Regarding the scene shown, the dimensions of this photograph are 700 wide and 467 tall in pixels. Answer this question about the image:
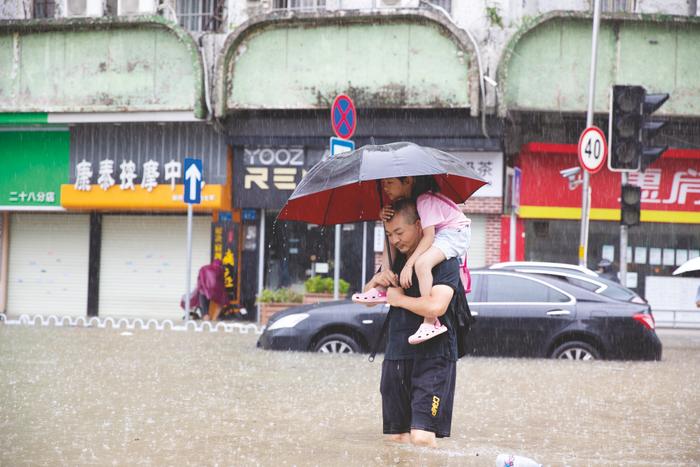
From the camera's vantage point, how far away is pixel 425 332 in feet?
19.2

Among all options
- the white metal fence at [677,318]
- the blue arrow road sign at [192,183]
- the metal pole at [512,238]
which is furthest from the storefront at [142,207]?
the white metal fence at [677,318]

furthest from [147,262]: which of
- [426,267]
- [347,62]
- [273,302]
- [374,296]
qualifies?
[426,267]

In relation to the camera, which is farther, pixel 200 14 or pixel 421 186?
pixel 200 14

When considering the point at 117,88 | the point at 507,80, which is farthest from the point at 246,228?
the point at 507,80

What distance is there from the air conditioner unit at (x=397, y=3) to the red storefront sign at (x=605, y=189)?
4090 millimetres

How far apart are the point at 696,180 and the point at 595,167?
24.0ft

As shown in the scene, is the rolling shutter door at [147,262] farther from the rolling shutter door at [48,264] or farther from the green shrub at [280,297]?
the green shrub at [280,297]

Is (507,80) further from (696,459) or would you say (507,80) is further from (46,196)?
(696,459)

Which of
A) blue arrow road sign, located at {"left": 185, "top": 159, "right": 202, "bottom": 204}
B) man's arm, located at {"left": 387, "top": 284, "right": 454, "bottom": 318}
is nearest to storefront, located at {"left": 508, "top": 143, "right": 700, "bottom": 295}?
blue arrow road sign, located at {"left": 185, "top": 159, "right": 202, "bottom": 204}

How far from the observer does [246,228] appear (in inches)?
972

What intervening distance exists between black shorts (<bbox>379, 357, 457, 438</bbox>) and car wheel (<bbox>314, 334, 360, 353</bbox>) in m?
7.93

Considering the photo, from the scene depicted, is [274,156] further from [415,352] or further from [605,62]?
[415,352]

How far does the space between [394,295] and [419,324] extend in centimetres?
22

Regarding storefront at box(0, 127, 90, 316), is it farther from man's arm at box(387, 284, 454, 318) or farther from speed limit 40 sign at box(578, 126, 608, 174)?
man's arm at box(387, 284, 454, 318)
